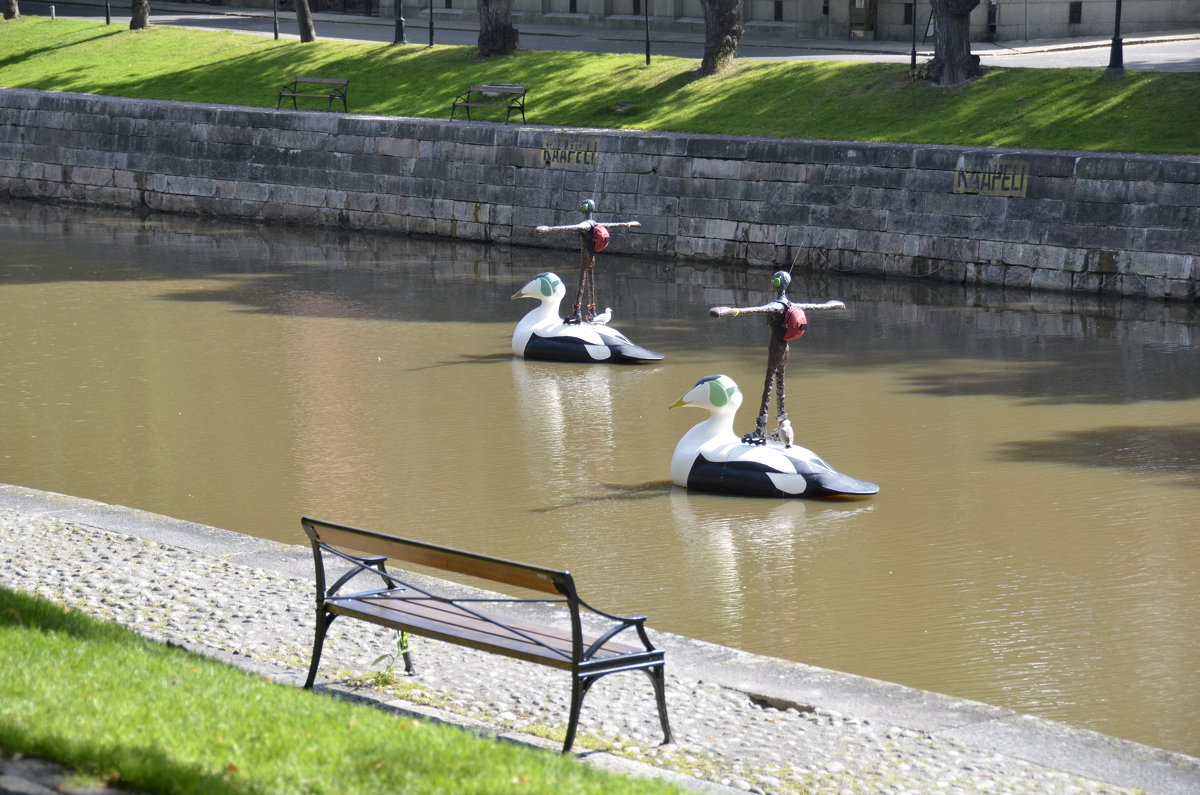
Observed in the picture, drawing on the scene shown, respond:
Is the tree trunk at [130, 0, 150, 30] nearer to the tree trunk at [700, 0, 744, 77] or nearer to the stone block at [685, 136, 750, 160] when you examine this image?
the tree trunk at [700, 0, 744, 77]

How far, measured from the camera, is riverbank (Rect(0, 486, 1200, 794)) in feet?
20.8

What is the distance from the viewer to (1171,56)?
93.7 feet

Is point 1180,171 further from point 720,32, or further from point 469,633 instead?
point 469,633

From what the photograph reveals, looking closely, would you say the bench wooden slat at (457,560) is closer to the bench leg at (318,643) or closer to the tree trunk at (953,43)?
the bench leg at (318,643)

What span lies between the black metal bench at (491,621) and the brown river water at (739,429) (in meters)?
2.35

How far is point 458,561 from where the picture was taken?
6.82 m

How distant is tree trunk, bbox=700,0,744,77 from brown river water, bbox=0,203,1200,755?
6388mm

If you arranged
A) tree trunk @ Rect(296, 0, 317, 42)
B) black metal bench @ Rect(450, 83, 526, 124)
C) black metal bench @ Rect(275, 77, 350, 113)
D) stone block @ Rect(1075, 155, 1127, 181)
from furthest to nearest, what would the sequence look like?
tree trunk @ Rect(296, 0, 317, 42) < black metal bench @ Rect(275, 77, 350, 113) < black metal bench @ Rect(450, 83, 526, 124) < stone block @ Rect(1075, 155, 1127, 181)

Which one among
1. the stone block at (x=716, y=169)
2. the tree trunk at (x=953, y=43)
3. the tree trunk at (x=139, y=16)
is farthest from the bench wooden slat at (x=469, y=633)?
the tree trunk at (x=139, y=16)

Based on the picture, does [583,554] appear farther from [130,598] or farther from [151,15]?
[151,15]

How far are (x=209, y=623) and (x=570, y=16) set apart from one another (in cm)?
3375

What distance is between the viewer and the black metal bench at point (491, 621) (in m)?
6.45

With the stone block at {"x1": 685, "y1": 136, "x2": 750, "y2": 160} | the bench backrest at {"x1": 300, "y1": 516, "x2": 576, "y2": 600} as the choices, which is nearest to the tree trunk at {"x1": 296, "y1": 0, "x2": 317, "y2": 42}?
the stone block at {"x1": 685, "y1": 136, "x2": 750, "y2": 160}

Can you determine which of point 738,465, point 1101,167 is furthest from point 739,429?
point 1101,167
